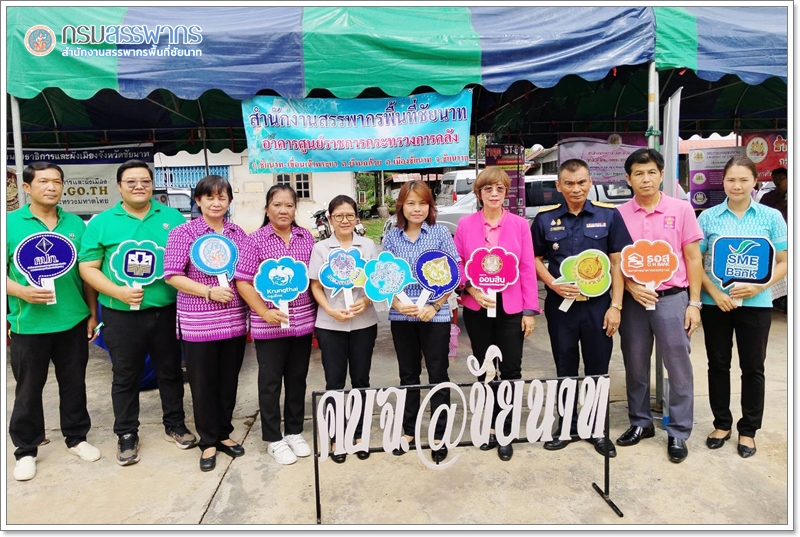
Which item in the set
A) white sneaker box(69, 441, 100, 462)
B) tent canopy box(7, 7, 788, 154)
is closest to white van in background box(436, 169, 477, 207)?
tent canopy box(7, 7, 788, 154)

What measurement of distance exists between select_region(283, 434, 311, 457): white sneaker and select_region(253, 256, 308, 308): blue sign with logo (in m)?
0.88

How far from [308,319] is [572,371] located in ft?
5.17

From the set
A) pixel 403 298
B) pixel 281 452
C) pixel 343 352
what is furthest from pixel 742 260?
pixel 281 452

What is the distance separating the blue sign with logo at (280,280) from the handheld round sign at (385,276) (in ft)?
1.13

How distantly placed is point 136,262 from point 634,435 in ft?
9.96

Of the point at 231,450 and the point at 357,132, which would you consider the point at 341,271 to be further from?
the point at 357,132

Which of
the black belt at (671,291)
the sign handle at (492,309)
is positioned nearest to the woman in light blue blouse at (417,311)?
the sign handle at (492,309)

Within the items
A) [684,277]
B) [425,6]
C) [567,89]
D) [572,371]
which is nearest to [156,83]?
[425,6]

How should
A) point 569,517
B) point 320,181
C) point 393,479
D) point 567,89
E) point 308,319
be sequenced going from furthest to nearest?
point 320,181
point 567,89
point 308,319
point 393,479
point 569,517

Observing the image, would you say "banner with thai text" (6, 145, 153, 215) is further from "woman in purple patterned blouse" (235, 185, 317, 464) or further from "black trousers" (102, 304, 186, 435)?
"woman in purple patterned blouse" (235, 185, 317, 464)

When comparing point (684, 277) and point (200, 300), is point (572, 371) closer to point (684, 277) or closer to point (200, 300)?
point (684, 277)

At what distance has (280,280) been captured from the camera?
8.95ft

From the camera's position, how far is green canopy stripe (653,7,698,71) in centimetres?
349

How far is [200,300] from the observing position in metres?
2.80
